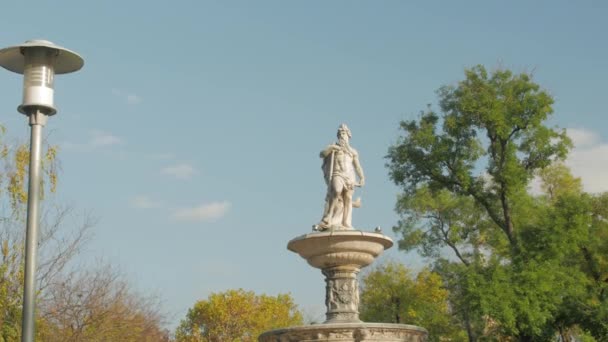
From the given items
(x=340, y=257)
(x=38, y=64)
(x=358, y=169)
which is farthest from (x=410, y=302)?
(x=38, y=64)

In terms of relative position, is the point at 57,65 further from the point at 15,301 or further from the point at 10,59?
the point at 15,301

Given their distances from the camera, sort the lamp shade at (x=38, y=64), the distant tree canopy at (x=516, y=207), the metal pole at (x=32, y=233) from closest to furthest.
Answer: the metal pole at (x=32, y=233), the lamp shade at (x=38, y=64), the distant tree canopy at (x=516, y=207)

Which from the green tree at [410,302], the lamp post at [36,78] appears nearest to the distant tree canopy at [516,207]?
the green tree at [410,302]

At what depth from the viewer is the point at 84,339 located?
19969 mm

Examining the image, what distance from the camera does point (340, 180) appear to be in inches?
646

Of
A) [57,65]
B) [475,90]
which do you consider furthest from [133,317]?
[57,65]

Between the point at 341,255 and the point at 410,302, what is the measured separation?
22766 mm

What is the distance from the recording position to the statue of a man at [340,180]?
53.7 feet

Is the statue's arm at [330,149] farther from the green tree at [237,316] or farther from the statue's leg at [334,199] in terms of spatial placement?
Result: the green tree at [237,316]

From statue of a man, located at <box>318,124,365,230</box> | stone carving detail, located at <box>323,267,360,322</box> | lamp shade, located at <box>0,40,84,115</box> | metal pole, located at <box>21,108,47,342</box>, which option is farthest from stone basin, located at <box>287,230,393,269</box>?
metal pole, located at <box>21,108,47,342</box>

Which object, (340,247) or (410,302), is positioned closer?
(340,247)

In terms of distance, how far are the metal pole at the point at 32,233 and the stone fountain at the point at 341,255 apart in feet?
25.2

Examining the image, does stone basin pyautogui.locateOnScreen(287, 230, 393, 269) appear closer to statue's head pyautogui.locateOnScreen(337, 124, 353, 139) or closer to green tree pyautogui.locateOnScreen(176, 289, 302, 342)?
statue's head pyautogui.locateOnScreen(337, 124, 353, 139)

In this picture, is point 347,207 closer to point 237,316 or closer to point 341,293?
point 341,293
